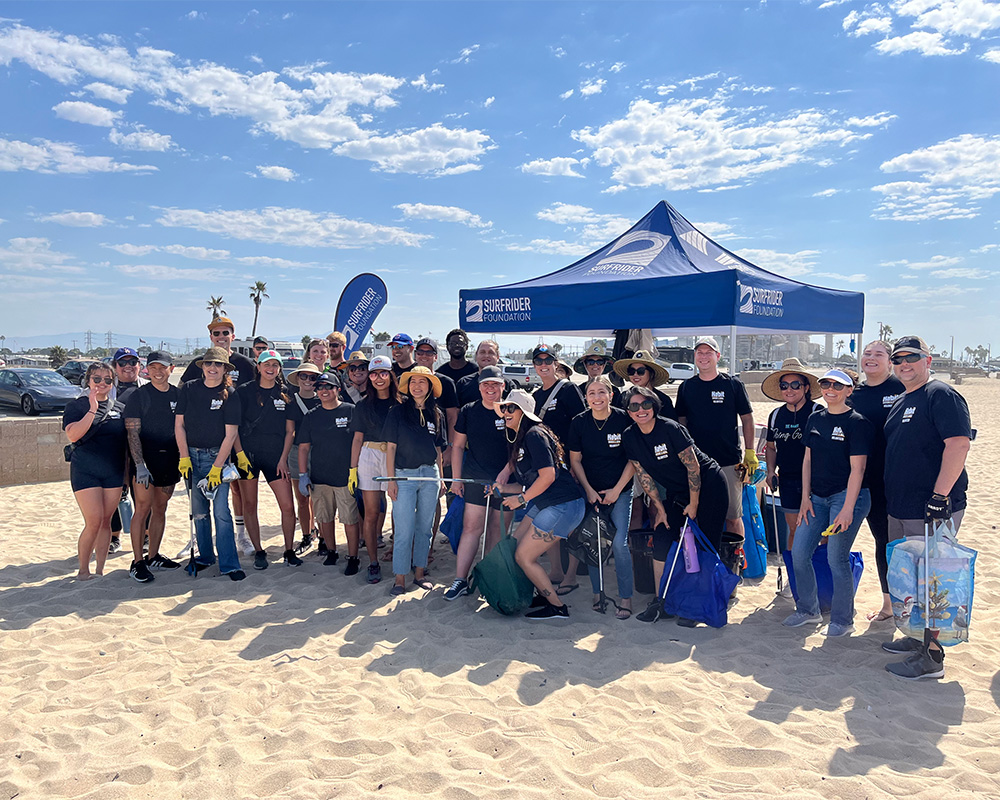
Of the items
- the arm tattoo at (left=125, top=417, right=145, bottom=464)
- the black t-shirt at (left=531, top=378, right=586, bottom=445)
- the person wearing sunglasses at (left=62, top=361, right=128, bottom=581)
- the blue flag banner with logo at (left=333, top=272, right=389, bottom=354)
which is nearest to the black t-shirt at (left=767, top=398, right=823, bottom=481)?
the black t-shirt at (left=531, top=378, right=586, bottom=445)

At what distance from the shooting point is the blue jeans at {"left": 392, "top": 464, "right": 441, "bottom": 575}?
4.84 meters

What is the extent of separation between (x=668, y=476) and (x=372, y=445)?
2.29m

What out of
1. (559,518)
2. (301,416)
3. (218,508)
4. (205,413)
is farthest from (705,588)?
(205,413)

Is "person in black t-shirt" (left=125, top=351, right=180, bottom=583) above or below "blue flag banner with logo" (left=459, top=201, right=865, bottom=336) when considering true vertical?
below

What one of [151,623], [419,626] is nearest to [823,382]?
[419,626]

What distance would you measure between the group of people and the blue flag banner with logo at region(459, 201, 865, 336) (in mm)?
1353

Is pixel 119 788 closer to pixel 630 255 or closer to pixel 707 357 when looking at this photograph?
pixel 707 357

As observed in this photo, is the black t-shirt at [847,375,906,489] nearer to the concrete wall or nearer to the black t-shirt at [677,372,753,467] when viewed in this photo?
the black t-shirt at [677,372,753,467]

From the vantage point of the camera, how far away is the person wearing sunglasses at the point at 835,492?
391 centimetres

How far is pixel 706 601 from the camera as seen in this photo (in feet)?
13.9

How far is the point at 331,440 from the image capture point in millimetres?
5254

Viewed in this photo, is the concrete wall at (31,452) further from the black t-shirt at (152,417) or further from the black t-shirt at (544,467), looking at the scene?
the black t-shirt at (544,467)

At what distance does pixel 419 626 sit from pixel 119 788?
75.5 inches

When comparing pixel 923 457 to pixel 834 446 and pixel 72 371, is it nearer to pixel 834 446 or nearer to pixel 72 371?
pixel 834 446
